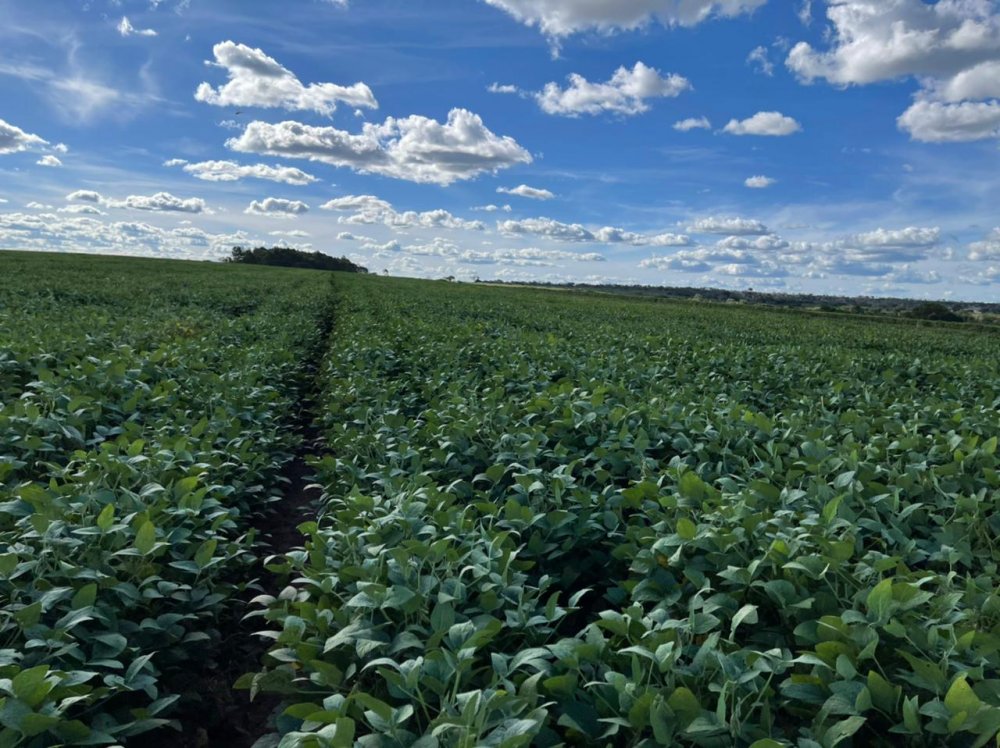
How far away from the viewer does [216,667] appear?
10.8 ft

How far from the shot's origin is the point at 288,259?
101 m

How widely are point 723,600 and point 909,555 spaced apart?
118cm

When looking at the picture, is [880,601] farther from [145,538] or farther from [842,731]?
[145,538]

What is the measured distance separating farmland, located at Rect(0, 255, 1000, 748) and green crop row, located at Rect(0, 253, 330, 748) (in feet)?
0.06

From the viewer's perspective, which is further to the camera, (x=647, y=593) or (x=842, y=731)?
(x=647, y=593)

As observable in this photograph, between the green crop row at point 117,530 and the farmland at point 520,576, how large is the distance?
0.02m

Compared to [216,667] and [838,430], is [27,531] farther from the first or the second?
[838,430]

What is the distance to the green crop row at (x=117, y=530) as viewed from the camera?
7.66 ft

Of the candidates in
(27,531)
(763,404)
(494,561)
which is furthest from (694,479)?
(763,404)

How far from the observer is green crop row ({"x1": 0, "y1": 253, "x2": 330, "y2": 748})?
2336 mm

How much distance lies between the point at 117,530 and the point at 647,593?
245cm

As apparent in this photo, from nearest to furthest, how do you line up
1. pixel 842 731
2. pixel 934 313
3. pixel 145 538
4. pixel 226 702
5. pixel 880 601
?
1. pixel 842 731
2. pixel 880 601
3. pixel 145 538
4. pixel 226 702
5. pixel 934 313

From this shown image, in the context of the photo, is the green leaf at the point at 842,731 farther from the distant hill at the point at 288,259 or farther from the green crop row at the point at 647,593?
the distant hill at the point at 288,259

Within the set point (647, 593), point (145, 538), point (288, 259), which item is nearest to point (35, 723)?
point (145, 538)
